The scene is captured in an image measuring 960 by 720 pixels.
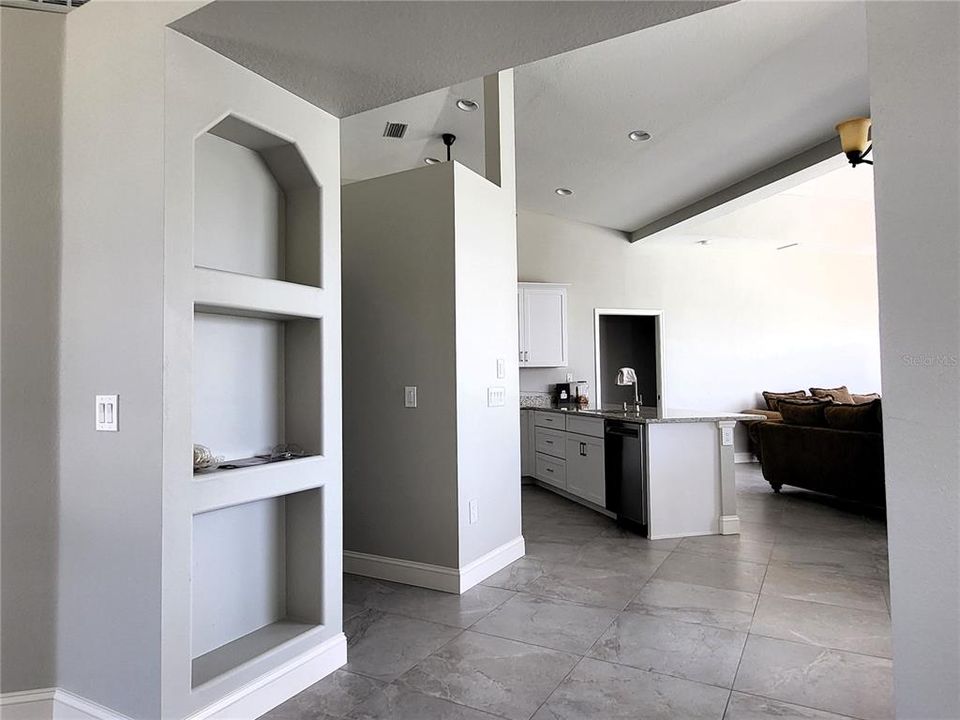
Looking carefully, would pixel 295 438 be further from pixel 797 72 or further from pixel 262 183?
pixel 797 72

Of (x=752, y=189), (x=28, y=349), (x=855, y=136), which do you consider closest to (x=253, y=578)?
(x=28, y=349)

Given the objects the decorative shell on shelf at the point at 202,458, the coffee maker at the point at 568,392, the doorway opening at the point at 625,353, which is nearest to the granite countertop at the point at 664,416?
the coffee maker at the point at 568,392

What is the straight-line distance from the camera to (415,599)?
325 cm

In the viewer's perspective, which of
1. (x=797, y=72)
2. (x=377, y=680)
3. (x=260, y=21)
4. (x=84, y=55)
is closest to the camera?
(x=260, y=21)

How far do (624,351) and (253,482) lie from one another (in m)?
8.65

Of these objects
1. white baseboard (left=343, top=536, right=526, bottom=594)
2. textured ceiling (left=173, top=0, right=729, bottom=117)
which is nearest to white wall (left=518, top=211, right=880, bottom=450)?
white baseboard (left=343, top=536, right=526, bottom=594)

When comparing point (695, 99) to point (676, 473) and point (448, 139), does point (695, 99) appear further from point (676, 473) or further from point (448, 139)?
point (676, 473)

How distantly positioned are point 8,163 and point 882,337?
8.96ft

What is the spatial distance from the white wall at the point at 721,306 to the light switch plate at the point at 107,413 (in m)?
5.77

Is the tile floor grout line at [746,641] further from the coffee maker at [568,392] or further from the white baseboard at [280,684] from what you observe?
the coffee maker at [568,392]

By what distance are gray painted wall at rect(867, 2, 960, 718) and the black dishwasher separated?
3.09 m

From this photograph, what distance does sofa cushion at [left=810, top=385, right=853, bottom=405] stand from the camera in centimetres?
809

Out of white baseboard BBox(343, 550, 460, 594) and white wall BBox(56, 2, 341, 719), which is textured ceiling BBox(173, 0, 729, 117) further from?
white baseboard BBox(343, 550, 460, 594)

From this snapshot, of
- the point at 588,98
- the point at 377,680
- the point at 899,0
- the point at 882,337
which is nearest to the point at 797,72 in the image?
the point at 588,98
